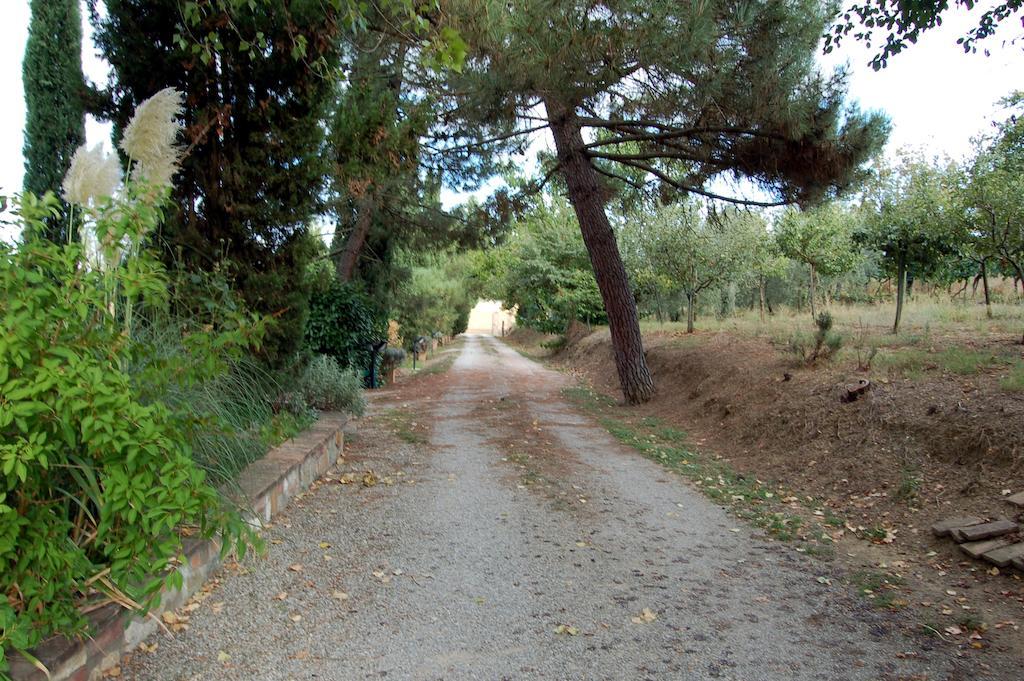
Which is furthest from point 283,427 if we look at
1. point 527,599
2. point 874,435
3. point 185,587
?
point 874,435

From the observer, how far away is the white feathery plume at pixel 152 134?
4086 mm

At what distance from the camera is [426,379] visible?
1952cm

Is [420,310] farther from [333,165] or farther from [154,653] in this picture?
[154,653]

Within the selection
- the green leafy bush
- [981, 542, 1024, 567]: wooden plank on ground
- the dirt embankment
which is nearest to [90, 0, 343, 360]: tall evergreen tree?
the dirt embankment

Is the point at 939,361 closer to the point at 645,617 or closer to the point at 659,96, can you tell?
the point at 659,96

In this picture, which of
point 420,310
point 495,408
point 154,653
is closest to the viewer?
point 154,653

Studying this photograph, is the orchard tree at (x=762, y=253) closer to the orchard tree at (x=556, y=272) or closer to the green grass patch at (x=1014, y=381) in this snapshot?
the orchard tree at (x=556, y=272)

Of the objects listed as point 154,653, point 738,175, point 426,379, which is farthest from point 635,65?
point 426,379

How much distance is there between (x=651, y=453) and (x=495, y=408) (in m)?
4.37

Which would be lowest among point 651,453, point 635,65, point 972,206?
point 651,453

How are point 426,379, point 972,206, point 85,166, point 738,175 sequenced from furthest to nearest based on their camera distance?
1. point 426,379
2. point 738,175
3. point 972,206
4. point 85,166

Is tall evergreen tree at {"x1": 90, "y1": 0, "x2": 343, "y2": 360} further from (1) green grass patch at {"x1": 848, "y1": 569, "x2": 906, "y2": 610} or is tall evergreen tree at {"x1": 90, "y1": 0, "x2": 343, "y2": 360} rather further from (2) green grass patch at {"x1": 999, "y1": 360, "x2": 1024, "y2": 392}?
(2) green grass patch at {"x1": 999, "y1": 360, "x2": 1024, "y2": 392}

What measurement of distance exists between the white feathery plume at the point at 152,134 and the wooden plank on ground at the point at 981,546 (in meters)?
5.61

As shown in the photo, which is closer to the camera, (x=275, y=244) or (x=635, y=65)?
(x=275, y=244)
